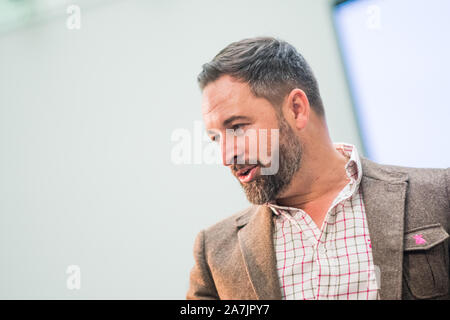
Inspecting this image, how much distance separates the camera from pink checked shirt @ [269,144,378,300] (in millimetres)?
962

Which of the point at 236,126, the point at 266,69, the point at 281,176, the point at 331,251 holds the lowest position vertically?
the point at 331,251

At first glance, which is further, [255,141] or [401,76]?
[401,76]

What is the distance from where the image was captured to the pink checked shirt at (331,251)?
96 centimetres

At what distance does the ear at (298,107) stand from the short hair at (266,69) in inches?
0.8

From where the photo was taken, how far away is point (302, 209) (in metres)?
1.13

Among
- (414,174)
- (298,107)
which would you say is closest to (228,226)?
(298,107)

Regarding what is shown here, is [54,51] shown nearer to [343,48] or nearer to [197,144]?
[197,144]

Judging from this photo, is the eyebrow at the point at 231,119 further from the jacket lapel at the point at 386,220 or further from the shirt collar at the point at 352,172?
the jacket lapel at the point at 386,220

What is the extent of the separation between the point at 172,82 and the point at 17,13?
1.04 metres

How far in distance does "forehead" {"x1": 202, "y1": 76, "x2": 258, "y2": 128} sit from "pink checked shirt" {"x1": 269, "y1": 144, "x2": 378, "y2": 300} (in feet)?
0.93

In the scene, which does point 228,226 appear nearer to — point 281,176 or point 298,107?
point 281,176

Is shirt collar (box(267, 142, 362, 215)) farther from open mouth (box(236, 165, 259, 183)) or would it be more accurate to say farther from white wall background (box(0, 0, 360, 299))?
white wall background (box(0, 0, 360, 299))

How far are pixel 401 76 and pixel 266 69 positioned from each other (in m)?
0.66
